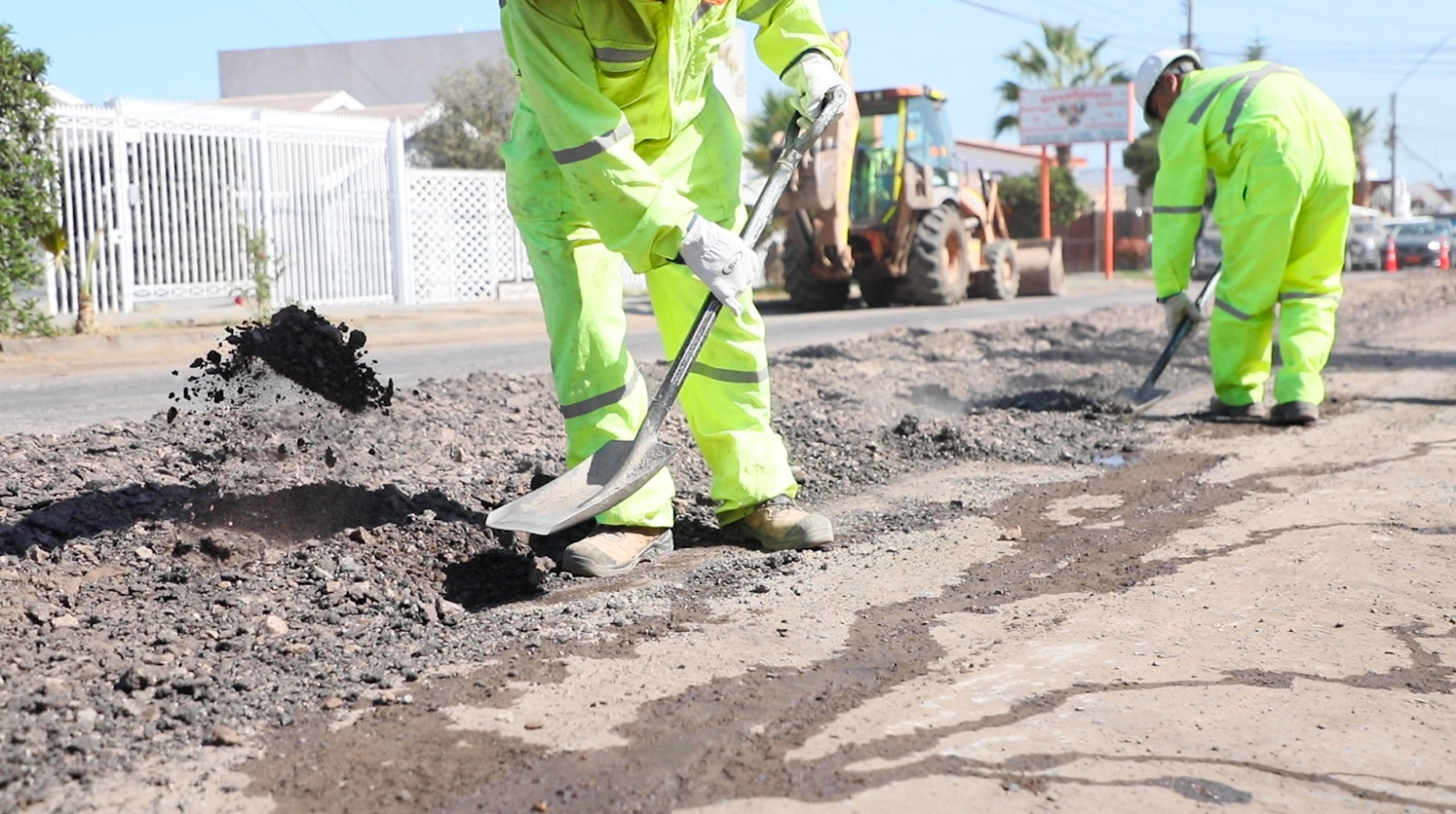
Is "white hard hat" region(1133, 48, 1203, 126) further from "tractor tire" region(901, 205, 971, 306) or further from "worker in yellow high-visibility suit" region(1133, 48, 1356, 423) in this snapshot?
"tractor tire" region(901, 205, 971, 306)

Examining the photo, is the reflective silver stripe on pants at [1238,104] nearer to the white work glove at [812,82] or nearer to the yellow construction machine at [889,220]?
the white work glove at [812,82]

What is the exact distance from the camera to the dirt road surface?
2.31 metres

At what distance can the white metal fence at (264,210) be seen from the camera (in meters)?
14.5

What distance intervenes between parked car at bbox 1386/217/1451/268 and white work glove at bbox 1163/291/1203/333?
2834 cm

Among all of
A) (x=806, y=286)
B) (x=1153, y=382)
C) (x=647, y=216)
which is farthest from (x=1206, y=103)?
(x=806, y=286)

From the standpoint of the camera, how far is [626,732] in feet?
8.22

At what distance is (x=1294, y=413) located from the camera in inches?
251

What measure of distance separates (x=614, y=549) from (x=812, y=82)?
1484 millimetres

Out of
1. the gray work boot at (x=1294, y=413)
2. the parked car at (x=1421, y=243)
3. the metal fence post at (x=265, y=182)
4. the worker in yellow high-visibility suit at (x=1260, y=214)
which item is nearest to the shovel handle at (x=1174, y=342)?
the worker in yellow high-visibility suit at (x=1260, y=214)

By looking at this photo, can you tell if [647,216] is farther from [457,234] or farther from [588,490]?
[457,234]

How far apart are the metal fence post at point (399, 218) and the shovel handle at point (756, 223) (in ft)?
46.6

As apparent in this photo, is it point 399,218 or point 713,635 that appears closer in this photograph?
point 713,635

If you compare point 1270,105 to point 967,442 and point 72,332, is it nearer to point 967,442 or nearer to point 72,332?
point 967,442

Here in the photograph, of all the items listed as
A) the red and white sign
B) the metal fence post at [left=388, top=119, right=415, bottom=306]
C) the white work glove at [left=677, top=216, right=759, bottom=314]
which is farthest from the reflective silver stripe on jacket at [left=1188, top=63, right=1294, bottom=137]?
the red and white sign
